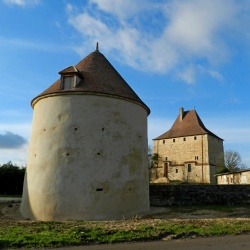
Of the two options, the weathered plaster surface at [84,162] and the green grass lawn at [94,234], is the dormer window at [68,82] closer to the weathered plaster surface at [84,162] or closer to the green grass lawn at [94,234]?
the weathered plaster surface at [84,162]

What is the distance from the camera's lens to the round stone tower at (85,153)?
549 inches

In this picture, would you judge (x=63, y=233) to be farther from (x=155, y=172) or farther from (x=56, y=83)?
(x=155, y=172)

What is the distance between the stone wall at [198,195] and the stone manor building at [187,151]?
3068 centimetres

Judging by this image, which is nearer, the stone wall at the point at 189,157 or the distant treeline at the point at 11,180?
the distant treeline at the point at 11,180

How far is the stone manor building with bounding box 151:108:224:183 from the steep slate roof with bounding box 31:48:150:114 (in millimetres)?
36357

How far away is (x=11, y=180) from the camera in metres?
32.4

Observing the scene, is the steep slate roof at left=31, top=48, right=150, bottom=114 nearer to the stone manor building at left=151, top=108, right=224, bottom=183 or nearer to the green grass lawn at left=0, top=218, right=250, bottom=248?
the green grass lawn at left=0, top=218, right=250, bottom=248

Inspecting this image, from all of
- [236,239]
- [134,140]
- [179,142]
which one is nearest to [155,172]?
[179,142]

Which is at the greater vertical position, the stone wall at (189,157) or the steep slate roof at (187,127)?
the steep slate roof at (187,127)

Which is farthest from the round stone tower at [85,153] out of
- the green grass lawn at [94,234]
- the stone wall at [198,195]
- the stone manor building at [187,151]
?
the stone manor building at [187,151]

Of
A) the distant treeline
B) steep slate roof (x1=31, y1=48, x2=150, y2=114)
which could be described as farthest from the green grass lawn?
the distant treeline

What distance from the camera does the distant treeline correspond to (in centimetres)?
3206

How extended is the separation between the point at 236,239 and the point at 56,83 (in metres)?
12.2

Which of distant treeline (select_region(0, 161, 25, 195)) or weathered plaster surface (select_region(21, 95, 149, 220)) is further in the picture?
distant treeline (select_region(0, 161, 25, 195))
